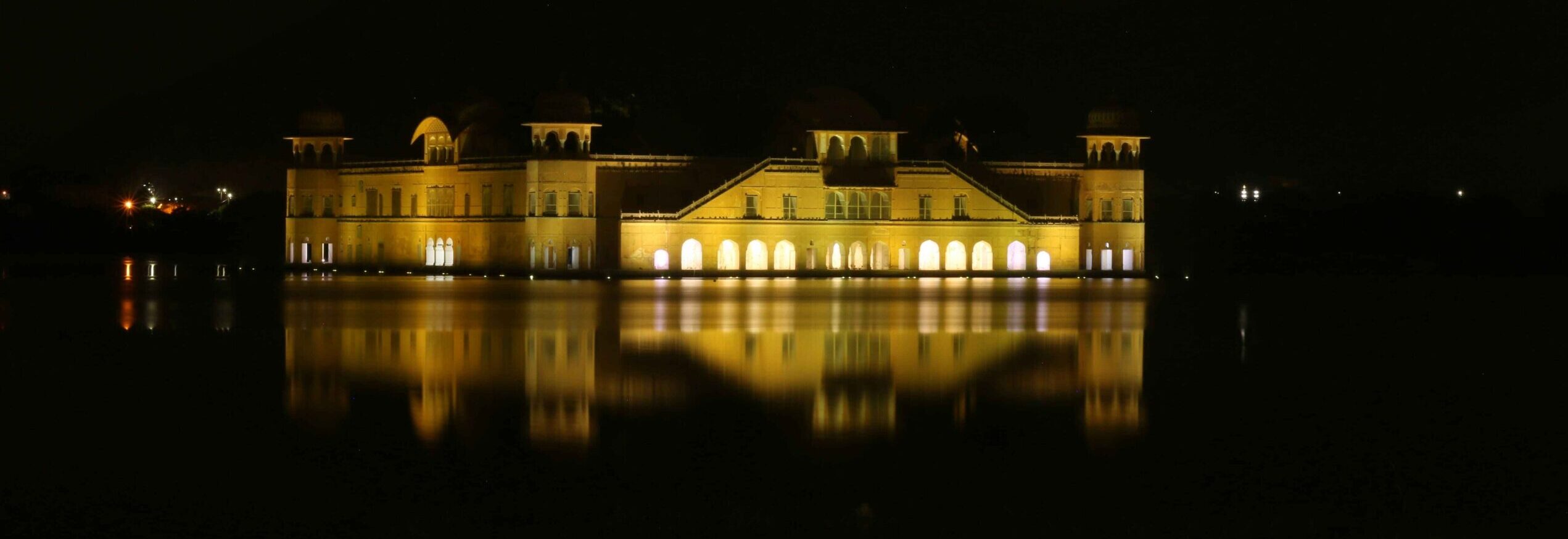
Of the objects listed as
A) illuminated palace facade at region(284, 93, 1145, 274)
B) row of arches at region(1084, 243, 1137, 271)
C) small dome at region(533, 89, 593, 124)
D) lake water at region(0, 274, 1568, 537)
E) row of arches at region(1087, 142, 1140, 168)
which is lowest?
lake water at region(0, 274, 1568, 537)

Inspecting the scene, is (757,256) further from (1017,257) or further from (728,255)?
(1017,257)

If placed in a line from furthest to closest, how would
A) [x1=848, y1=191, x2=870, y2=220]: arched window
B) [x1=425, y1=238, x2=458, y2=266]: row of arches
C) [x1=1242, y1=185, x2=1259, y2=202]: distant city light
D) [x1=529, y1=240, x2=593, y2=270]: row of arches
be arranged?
1. [x1=1242, y1=185, x2=1259, y2=202]: distant city light
2. [x1=425, y1=238, x2=458, y2=266]: row of arches
3. [x1=848, y1=191, x2=870, y2=220]: arched window
4. [x1=529, y1=240, x2=593, y2=270]: row of arches

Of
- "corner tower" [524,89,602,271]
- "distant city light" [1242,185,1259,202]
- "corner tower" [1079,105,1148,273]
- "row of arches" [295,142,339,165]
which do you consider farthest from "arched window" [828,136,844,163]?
"distant city light" [1242,185,1259,202]

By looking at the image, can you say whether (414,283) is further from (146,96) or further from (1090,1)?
(1090,1)

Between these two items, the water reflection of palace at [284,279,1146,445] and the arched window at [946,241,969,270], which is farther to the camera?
the arched window at [946,241,969,270]

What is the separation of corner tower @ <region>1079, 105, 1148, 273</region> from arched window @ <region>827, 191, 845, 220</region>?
373 inches

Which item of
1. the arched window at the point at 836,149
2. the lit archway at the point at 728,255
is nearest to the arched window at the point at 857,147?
the arched window at the point at 836,149

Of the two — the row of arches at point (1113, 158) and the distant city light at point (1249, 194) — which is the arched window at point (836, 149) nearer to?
the row of arches at point (1113, 158)

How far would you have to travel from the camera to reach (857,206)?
7456 cm

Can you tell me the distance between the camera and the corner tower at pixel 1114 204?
78250 mm

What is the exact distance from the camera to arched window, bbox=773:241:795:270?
73625 mm

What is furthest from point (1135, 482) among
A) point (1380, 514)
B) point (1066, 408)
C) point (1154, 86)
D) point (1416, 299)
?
point (1154, 86)

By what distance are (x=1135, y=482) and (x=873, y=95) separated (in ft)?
280

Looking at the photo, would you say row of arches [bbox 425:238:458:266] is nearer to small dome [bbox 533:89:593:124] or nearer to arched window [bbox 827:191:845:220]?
small dome [bbox 533:89:593:124]
